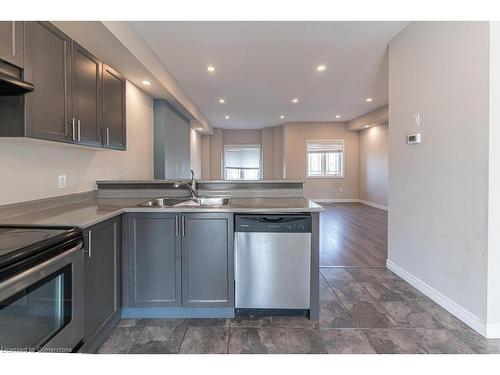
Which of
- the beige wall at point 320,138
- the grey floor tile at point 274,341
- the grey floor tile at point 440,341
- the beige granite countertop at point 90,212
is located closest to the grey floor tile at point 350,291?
the grey floor tile at point 440,341

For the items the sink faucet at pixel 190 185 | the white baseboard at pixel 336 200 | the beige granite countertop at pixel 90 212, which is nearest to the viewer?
the beige granite countertop at pixel 90 212

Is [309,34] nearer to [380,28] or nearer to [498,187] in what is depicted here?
[380,28]

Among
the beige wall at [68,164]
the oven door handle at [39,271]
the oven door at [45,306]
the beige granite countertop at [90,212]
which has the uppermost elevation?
the beige wall at [68,164]

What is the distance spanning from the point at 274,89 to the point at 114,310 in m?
4.68

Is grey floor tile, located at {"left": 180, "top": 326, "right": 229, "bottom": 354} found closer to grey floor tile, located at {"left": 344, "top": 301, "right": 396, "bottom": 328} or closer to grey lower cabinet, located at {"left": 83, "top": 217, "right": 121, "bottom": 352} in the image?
grey lower cabinet, located at {"left": 83, "top": 217, "right": 121, "bottom": 352}

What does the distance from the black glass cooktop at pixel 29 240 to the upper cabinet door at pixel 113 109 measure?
108cm

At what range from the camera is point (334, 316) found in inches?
83.0

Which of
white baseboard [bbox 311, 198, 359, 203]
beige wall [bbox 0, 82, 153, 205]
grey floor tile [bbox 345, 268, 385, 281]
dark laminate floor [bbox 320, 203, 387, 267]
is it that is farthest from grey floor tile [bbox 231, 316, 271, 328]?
white baseboard [bbox 311, 198, 359, 203]

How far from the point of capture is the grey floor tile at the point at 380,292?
2.41 metres

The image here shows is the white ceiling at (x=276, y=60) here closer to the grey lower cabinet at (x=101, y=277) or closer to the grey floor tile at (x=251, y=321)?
the grey lower cabinet at (x=101, y=277)

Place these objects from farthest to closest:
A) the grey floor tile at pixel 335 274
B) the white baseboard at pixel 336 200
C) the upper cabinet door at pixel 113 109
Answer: the white baseboard at pixel 336 200, the grey floor tile at pixel 335 274, the upper cabinet door at pixel 113 109

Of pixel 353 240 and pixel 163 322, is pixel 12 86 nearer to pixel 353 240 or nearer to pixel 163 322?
pixel 163 322

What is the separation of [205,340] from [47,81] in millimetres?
1955

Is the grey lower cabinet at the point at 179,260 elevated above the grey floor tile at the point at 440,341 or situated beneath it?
elevated above
